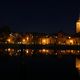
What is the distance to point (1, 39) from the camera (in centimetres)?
11769

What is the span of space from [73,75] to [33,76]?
6202 millimetres

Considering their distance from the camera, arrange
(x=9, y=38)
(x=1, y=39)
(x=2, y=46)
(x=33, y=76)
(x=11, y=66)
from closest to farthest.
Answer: (x=33, y=76) → (x=11, y=66) → (x=2, y=46) → (x=1, y=39) → (x=9, y=38)

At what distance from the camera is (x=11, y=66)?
61594 millimetres

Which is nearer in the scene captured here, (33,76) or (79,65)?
(33,76)

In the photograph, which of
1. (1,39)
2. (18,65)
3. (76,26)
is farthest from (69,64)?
(76,26)

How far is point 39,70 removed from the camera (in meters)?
58.5

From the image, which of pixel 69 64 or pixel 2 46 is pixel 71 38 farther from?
pixel 69 64

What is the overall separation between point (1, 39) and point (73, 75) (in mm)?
67621

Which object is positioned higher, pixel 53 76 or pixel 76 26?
pixel 76 26

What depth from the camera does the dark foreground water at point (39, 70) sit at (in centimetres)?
5156

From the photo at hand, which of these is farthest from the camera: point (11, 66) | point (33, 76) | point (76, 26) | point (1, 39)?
point (76, 26)

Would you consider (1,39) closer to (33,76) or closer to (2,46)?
(2,46)

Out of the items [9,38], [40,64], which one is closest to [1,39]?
[9,38]

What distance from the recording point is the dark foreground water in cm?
5156
